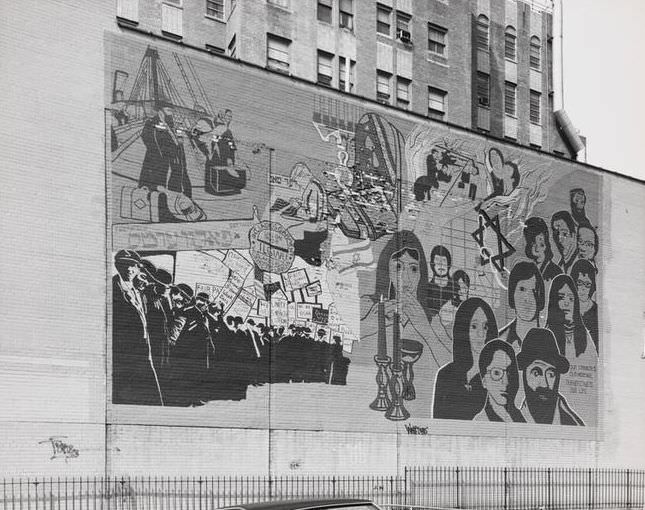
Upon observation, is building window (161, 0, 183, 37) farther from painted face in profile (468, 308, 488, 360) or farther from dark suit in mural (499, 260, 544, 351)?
painted face in profile (468, 308, 488, 360)

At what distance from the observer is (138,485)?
883 inches

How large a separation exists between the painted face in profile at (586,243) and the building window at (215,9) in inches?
671

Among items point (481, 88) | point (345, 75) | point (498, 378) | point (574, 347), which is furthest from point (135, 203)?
point (481, 88)

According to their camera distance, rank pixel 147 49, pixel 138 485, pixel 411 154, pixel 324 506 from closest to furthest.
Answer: pixel 324 506, pixel 138 485, pixel 147 49, pixel 411 154

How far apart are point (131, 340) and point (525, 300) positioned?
48.8 feet

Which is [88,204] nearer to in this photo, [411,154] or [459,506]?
[411,154]

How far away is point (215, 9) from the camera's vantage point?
128 ft

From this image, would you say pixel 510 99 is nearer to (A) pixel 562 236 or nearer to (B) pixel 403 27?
(B) pixel 403 27

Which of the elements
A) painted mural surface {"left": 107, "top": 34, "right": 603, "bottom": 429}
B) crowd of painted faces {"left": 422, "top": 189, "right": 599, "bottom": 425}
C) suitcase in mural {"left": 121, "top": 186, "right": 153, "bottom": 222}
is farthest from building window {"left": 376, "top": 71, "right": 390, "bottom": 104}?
suitcase in mural {"left": 121, "top": 186, "right": 153, "bottom": 222}

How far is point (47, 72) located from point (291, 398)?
10.5m

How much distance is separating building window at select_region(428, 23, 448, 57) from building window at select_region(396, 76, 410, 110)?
233cm

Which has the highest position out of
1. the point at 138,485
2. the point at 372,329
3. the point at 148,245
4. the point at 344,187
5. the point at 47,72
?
the point at 47,72

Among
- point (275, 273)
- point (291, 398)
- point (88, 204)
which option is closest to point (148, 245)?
point (88, 204)

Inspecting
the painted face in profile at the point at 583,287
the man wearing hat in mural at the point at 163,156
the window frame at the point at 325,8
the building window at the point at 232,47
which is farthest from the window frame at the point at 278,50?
the man wearing hat in mural at the point at 163,156
